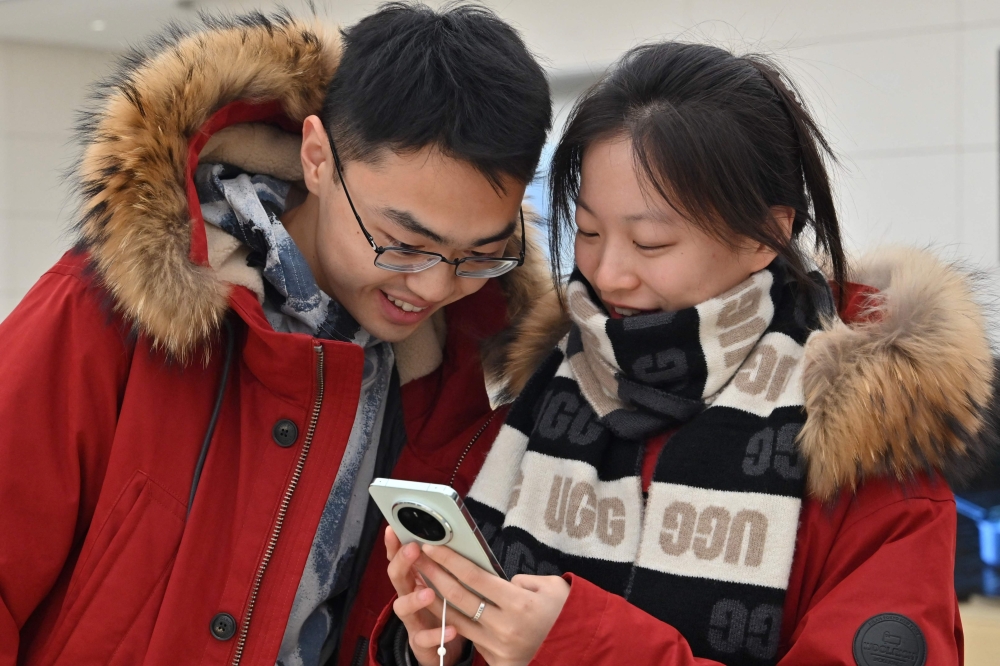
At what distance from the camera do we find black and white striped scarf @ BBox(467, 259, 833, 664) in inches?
46.9

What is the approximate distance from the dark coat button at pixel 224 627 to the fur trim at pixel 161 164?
1.18 feet

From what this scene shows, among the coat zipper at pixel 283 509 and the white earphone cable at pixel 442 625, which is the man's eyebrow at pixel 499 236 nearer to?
the coat zipper at pixel 283 509

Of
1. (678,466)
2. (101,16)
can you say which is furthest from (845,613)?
(101,16)

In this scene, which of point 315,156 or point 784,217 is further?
point 315,156

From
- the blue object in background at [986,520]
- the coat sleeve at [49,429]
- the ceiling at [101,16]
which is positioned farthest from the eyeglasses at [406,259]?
the ceiling at [101,16]

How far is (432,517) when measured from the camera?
3.45 ft

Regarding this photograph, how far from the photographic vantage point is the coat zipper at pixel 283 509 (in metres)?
1.29

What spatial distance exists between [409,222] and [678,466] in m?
0.52

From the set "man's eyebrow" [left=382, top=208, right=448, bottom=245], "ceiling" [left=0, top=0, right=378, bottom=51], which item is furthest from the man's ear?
"ceiling" [left=0, top=0, right=378, bottom=51]

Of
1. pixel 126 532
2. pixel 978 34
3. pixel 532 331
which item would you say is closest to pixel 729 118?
pixel 532 331

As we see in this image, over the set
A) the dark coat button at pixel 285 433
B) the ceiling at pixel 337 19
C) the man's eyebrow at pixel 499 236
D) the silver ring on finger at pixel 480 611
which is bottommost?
the silver ring on finger at pixel 480 611

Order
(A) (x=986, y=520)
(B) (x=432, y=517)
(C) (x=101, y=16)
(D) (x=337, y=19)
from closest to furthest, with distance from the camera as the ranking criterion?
(B) (x=432, y=517)
(A) (x=986, y=520)
(D) (x=337, y=19)
(C) (x=101, y=16)

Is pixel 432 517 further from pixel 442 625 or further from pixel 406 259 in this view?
pixel 406 259

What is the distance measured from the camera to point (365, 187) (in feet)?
4.66
